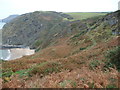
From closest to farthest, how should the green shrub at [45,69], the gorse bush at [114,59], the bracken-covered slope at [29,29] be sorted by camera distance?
the gorse bush at [114,59] → the green shrub at [45,69] → the bracken-covered slope at [29,29]

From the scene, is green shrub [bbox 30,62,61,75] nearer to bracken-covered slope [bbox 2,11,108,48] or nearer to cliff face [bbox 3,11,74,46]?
bracken-covered slope [bbox 2,11,108,48]

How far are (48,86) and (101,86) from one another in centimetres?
198

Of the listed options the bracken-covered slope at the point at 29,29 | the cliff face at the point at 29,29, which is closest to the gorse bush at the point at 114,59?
the bracken-covered slope at the point at 29,29

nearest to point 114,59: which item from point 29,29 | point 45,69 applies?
point 45,69

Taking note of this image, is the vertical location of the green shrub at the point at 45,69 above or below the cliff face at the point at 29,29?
above

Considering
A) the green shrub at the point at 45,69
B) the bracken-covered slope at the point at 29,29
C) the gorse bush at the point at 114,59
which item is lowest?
the bracken-covered slope at the point at 29,29

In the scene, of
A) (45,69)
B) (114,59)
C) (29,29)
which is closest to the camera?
(114,59)

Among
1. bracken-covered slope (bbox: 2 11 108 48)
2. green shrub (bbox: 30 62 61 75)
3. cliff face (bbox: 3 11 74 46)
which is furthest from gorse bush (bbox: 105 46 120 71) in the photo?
cliff face (bbox: 3 11 74 46)

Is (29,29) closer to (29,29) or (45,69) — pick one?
(29,29)

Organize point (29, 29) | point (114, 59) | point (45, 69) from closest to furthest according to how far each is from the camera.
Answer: point (114, 59) < point (45, 69) < point (29, 29)

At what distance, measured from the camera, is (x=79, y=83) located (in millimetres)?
6516

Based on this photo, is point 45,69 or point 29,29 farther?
point 29,29

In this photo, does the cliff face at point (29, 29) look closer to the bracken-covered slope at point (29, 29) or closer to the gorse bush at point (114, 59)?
the bracken-covered slope at point (29, 29)

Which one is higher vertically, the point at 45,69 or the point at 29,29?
the point at 45,69
